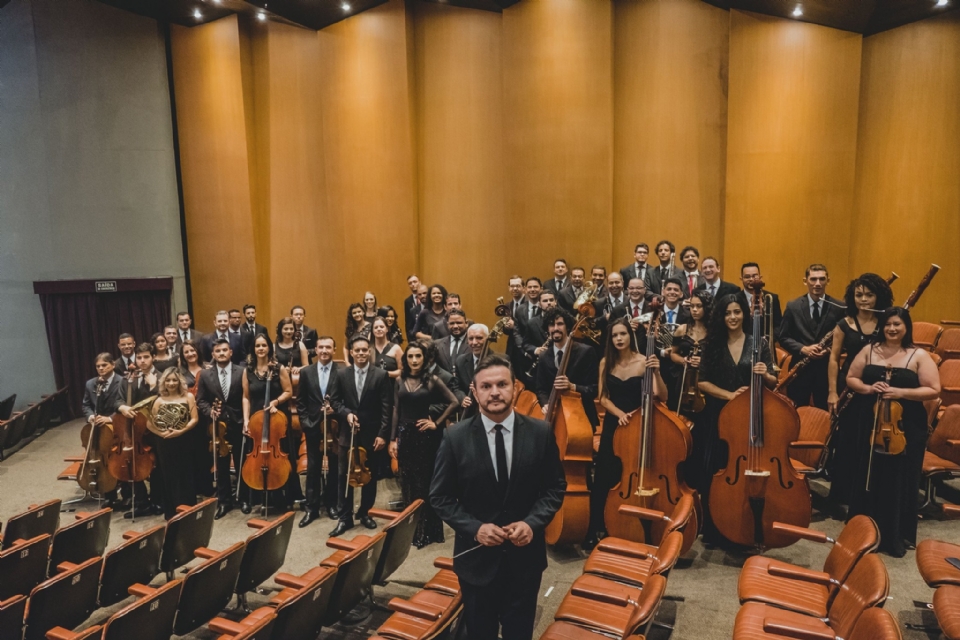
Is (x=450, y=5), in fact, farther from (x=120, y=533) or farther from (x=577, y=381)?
(x=120, y=533)

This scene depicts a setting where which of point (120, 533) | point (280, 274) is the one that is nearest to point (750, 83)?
point (280, 274)

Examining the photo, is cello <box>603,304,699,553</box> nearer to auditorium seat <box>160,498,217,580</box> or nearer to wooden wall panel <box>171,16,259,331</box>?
auditorium seat <box>160,498,217,580</box>

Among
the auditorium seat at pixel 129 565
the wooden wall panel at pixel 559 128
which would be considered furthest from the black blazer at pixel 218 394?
the wooden wall panel at pixel 559 128

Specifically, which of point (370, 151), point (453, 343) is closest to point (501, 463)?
point (453, 343)

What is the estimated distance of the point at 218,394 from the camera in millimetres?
5160

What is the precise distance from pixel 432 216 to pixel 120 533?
5106 millimetres

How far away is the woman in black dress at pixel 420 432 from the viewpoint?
4.45 m

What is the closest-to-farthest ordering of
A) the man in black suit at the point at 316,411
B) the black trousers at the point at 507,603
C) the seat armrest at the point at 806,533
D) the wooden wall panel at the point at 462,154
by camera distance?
the black trousers at the point at 507,603
the seat armrest at the point at 806,533
the man in black suit at the point at 316,411
the wooden wall panel at the point at 462,154

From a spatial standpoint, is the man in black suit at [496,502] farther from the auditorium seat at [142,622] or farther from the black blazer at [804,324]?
the black blazer at [804,324]

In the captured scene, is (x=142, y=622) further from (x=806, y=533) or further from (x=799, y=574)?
(x=806, y=533)

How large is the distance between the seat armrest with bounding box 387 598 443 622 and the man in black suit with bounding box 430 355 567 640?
0.45 m

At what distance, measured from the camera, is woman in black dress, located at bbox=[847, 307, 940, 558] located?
146 inches

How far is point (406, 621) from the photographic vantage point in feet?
9.61

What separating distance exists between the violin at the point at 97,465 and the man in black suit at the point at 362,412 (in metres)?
2.08
